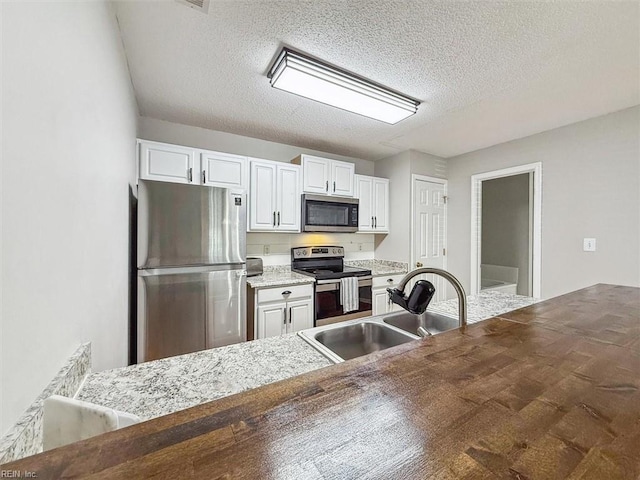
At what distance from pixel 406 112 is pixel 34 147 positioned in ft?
7.84

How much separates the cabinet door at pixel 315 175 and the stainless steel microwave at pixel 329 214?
0.10 m

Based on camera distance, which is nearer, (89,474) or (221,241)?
(89,474)

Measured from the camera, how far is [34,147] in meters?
0.59

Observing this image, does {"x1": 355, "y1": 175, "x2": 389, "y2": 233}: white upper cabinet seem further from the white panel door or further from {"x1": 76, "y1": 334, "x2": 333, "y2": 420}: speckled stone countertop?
{"x1": 76, "y1": 334, "x2": 333, "y2": 420}: speckled stone countertop

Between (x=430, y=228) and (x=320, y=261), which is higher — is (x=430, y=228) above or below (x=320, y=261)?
above

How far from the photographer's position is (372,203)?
11.6 feet

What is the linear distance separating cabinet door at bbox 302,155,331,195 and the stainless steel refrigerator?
1.02 m

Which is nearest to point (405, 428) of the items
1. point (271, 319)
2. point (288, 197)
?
point (271, 319)

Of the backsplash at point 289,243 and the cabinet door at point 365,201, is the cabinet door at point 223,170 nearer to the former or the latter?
the backsplash at point 289,243

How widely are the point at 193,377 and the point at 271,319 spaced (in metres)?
1.69

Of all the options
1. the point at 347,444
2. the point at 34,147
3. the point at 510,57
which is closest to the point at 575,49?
the point at 510,57

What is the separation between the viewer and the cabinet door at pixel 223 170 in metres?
2.44

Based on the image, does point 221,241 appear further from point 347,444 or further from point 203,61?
point 347,444

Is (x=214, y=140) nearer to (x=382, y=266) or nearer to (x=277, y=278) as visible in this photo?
(x=277, y=278)
